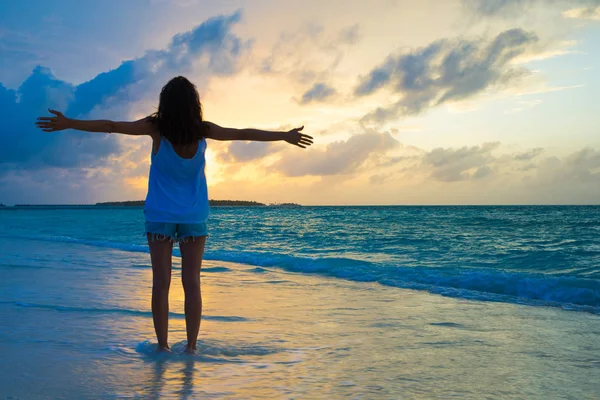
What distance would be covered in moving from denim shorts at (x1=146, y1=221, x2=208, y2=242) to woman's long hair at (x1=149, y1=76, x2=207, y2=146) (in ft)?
1.96

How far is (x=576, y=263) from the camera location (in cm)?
1315

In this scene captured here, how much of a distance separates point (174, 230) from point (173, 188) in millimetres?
307

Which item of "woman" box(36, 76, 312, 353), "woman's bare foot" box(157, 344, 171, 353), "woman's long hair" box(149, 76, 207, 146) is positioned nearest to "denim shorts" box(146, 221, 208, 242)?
"woman" box(36, 76, 312, 353)

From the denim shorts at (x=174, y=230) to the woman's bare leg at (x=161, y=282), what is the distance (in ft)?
0.16

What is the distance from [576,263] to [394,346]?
35.5ft

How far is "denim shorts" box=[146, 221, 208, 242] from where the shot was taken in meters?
3.72

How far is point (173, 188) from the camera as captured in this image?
12.3 ft

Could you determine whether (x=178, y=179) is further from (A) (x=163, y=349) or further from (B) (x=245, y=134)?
(A) (x=163, y=349)

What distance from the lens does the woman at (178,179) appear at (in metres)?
3.65

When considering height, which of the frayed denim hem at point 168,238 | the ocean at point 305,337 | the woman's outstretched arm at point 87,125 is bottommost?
the ocean at point 305,337

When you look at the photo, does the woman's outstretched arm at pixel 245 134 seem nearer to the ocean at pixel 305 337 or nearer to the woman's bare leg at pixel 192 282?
the woman's bare leg at pixel 192 282

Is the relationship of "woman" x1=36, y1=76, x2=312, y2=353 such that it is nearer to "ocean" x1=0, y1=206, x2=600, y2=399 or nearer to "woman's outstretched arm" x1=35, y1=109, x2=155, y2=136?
"woman's outstretched arm" x1=35, y1=109, x2=155, y2=136

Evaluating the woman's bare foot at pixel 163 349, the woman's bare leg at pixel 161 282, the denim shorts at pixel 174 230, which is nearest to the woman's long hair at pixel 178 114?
the denim shorts at pixel 174 230

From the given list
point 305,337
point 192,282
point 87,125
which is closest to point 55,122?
point 87,125
